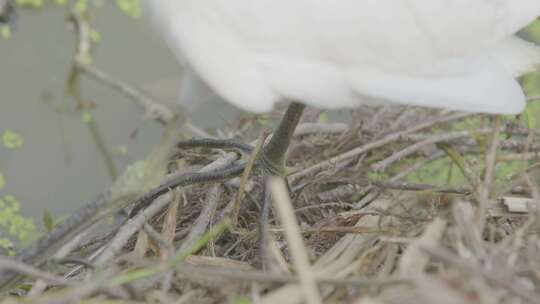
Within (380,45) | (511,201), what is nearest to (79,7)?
(380,45)

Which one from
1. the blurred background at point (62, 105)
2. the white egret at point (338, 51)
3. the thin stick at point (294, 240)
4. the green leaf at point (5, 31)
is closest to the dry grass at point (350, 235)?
the thin stick at point (294, 240)

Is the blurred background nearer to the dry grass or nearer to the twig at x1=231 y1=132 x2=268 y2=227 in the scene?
the dry grass

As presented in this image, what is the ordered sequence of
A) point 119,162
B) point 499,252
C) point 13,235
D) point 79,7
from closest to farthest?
point 499,252 < point 79,7 < point 13,235 < point 119,162

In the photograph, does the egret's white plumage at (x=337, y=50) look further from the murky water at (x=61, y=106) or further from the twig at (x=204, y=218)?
the murky water at (x=61, y=106)

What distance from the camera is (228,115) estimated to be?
2453 mm

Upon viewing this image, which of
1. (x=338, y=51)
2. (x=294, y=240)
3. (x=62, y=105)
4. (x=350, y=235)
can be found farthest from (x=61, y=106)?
(x=294, y=240)

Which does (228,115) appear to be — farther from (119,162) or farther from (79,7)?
(79,7)

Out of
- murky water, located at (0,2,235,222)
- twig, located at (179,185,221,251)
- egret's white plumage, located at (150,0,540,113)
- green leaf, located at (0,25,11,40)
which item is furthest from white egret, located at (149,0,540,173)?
murky water, located at (0,2,235,222)

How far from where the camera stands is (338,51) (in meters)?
1.11

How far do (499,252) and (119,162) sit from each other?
1.50 meters

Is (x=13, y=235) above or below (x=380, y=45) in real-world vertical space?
below

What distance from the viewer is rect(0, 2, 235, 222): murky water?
229cm

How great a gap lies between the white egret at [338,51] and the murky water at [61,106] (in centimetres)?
119

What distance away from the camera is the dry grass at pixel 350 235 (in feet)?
3.21
